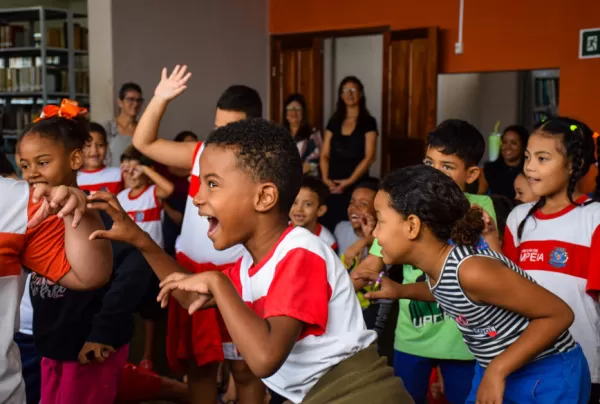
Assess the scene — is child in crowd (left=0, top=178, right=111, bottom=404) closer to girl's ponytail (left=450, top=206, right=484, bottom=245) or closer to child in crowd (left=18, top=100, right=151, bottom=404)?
child in crowd (left=18, top=100, right=151, bottom=404)

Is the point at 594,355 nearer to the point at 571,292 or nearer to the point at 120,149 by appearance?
→ the point at 571,292

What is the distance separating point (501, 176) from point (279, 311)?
4530 millimetres

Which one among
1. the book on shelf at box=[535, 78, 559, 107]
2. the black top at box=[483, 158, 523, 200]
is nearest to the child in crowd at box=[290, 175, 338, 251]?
the black top at box=[483, 158, 523, 200]

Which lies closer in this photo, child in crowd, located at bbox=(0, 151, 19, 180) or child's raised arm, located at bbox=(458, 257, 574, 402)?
child's raised arm, located at bbox=(458, 257, 574, 402)

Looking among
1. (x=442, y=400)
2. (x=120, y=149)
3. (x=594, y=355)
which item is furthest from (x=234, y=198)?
(x=120, y=149)

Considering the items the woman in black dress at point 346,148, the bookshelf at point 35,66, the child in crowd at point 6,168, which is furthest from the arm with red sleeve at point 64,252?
the bookshelf at point 35,66

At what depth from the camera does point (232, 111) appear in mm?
2814

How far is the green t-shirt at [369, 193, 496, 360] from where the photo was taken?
2.44 meters

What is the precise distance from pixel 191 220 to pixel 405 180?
114 cm

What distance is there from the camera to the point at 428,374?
2566mm

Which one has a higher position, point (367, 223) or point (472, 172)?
point (472, 172)

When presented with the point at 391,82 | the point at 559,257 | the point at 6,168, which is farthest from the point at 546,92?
the point at 6,168

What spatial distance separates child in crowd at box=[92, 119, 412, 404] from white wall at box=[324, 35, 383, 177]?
291 inches

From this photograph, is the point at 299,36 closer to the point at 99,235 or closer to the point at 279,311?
the point at 99,235
